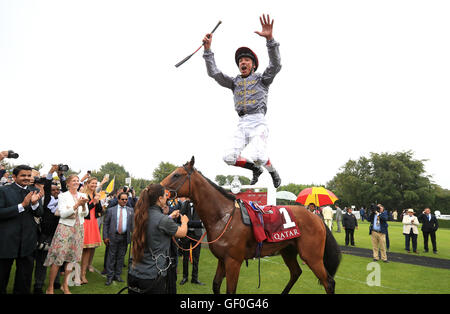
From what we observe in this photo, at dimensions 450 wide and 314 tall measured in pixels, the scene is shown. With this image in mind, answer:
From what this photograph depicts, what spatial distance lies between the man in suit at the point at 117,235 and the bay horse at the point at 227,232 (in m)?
3.71

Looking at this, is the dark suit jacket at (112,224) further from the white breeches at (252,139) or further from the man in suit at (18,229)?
the white breeches at (252,139)

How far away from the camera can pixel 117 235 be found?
721 cm

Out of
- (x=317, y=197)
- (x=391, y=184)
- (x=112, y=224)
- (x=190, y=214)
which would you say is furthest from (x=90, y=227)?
(x=391, y=184)

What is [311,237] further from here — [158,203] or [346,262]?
[346,262]

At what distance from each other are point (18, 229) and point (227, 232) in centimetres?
327

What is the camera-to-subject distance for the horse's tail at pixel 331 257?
5.29m

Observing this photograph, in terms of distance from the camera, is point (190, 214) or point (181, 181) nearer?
point (181, 181)

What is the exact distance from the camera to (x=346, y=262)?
10.6m

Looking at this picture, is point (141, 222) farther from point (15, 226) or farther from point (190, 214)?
point (190, 214)

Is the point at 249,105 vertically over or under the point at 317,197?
over

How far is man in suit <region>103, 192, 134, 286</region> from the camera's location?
7.03 metres

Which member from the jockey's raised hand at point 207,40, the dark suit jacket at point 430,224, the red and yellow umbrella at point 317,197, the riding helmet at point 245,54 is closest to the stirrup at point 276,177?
the riding helmet at point 245,54

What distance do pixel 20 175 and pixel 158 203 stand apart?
265 cm
